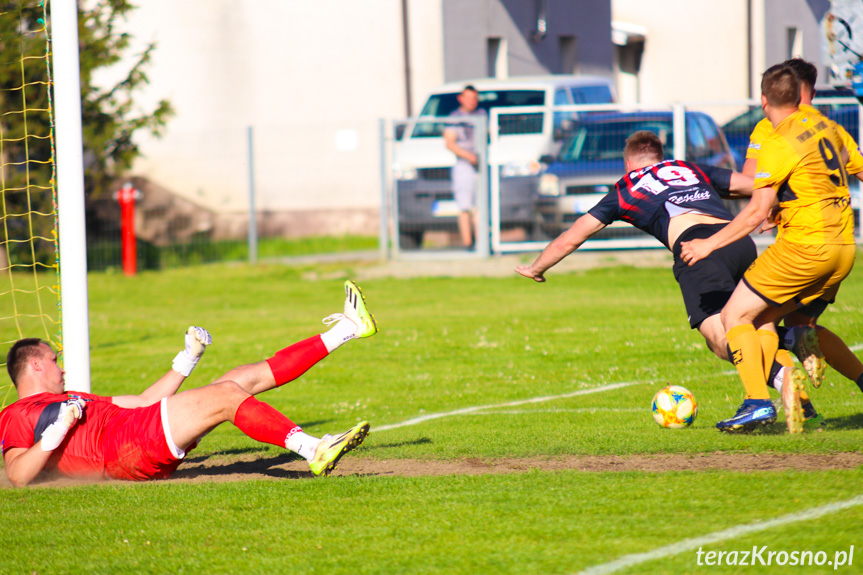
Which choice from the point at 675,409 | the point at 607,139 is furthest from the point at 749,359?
the point at 607,139

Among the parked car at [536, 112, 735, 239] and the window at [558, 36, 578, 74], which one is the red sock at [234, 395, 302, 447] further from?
the window at [558, 36, 578, 74]

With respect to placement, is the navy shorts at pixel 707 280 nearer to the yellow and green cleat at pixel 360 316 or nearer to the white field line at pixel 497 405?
the yellow and green cleat at pixel 360 316

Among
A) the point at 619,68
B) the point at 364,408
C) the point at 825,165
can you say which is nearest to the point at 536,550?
the point at 825,165

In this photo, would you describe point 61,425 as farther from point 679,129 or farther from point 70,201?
point 679,129

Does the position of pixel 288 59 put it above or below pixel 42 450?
above

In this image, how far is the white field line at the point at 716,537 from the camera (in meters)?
3.87

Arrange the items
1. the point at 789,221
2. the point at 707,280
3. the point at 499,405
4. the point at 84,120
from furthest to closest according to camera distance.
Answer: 1. the point at 84,120
2. the point at 499,405
3. the point at 707,280
4. the point at 789,221

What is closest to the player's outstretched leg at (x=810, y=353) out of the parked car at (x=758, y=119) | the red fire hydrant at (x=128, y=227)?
the parked car at (x=758, y=119)

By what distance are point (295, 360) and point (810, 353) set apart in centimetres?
319

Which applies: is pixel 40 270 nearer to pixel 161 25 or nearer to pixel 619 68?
pixel 161 25

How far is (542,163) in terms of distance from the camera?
16578mm

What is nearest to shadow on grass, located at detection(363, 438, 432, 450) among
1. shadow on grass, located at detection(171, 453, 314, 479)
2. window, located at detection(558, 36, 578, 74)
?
shadow on grass, located at detection(171, 453, 314, 479)

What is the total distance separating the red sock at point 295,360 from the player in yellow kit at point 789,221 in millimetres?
2257

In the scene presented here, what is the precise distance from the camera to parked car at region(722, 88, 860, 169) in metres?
16.2
